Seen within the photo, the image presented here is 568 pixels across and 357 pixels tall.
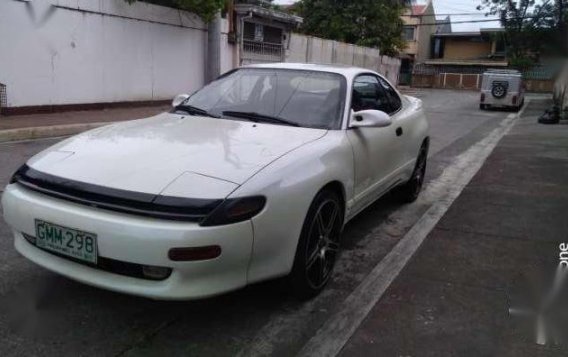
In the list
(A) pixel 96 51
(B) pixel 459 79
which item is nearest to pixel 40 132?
(A) pixel 96 51

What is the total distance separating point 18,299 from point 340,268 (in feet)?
7.02

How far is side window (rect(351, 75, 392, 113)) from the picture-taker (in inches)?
173

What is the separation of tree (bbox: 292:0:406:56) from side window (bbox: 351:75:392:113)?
30613mm

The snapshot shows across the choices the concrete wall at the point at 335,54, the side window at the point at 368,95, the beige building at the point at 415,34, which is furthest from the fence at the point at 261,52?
the beige building at the point at 415,34

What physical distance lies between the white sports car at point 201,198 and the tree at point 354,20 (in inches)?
1251

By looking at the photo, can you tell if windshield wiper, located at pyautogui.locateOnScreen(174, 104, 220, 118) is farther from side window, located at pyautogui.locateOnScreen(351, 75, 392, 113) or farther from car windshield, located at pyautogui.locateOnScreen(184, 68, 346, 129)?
side window, located at pyautogui.locateOnScreen(351, 75, 392, 113)

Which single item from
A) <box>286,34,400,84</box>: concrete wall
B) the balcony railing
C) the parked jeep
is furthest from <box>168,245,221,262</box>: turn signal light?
the parked jeep

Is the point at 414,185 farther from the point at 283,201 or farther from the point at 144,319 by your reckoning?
the point at 144,319

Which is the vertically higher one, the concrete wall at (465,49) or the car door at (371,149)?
the concrete wall at (465,49)

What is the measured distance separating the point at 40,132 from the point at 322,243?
7.34 m

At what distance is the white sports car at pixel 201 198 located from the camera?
261cm

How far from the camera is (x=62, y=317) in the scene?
303 centimetres

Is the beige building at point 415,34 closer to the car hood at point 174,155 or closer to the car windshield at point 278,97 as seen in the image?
the car windshield at point 278,97

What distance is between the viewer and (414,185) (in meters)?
6.01
